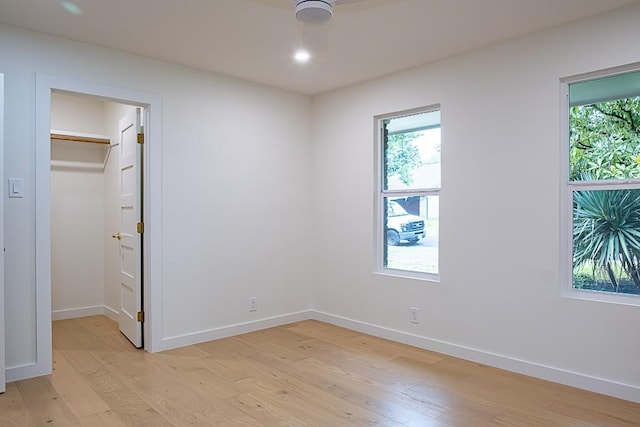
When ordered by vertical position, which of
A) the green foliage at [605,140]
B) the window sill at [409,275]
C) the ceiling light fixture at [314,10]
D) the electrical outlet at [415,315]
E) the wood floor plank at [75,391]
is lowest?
the wood floor plank at [75,391]

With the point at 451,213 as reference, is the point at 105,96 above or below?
above

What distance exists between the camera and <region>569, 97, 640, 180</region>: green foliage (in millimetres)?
2848

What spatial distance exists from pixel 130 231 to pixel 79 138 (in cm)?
151

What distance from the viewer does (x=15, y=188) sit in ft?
10.0

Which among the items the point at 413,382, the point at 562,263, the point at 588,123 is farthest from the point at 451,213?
the point at 413,382

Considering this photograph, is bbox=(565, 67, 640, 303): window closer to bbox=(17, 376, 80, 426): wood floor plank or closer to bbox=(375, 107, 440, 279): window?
bbox=(375, 107, 440, 279): window

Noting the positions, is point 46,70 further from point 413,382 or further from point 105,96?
point 413,382

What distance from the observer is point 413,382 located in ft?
10.1

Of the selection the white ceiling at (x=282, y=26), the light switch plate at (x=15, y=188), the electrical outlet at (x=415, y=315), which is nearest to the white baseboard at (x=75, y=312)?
the light switch plate at (x=15, y=188)

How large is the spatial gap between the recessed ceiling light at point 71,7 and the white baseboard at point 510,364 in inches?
134

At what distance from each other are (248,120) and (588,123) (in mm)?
2849

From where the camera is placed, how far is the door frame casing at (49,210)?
124 inches

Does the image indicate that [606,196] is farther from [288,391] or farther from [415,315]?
[288,391]

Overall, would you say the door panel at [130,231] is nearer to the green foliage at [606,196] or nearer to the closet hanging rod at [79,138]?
the closet hanging rod at [79,138]
